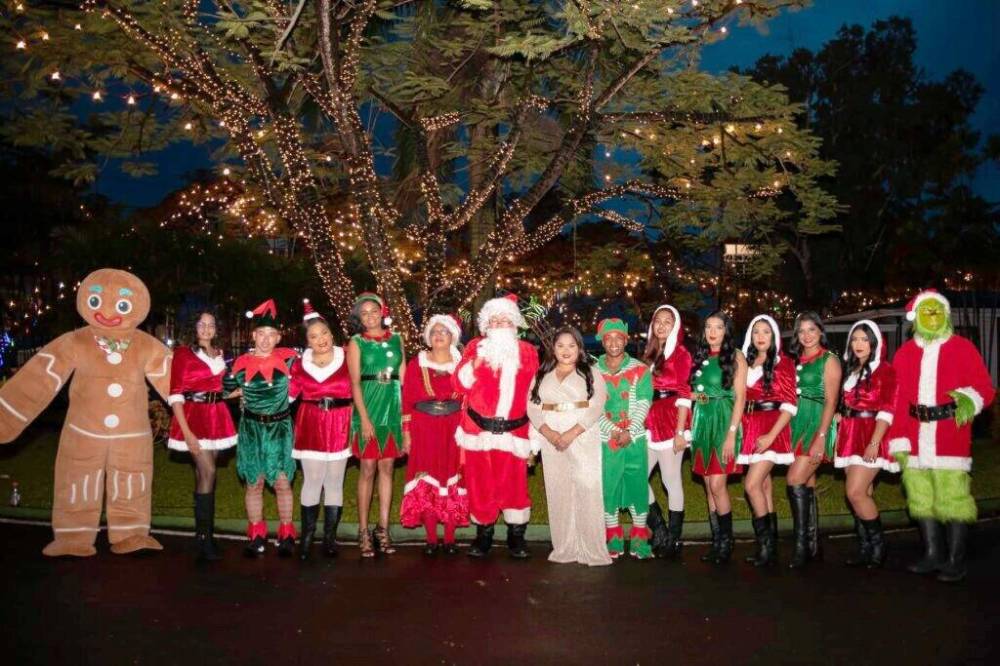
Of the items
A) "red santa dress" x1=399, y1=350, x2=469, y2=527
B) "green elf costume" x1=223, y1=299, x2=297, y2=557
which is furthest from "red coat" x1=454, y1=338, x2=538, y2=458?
"green elf costume" x1=223, y1=299, x2=297, y2=557

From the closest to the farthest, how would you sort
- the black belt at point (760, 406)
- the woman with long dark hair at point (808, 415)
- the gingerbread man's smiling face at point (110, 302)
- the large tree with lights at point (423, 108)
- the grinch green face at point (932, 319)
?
the grinch green face at point (932, 319) → the woman with long dark hair at point (808, 415) → the black belt at point (760, 406) → the gingerbread man's smiling face at point (110, 302) → the large tree with lights at point (423, 108)

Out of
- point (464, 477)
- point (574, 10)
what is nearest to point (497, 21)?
point (574, 10)

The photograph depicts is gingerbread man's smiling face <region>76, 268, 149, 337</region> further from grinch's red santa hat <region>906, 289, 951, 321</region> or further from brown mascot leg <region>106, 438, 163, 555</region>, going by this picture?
grinch's red santa hat <region>906, 289, 951, 321</region>

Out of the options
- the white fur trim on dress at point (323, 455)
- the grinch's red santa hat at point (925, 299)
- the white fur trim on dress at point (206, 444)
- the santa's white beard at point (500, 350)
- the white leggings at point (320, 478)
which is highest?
the grinch's red santa hat at point (925, 299)

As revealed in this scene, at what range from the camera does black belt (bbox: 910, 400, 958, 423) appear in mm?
6723

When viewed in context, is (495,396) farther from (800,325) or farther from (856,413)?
(856,413)

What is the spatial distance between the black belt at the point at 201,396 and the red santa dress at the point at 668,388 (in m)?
3.40

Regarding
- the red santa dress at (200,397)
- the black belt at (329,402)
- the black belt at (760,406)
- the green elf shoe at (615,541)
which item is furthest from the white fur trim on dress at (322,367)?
the black belt at (760,406)

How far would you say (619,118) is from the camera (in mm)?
12430

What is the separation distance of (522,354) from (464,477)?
1133 mm

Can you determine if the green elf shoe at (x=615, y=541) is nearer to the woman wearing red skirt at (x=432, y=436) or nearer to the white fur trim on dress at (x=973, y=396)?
the woman wearing red skirt at (x=432, y=436)

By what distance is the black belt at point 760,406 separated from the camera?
711cm

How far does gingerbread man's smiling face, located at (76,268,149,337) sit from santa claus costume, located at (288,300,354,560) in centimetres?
142

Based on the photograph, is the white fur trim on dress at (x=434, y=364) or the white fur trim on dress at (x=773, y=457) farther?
the white fur trim on dress at (x=434, y=364)
